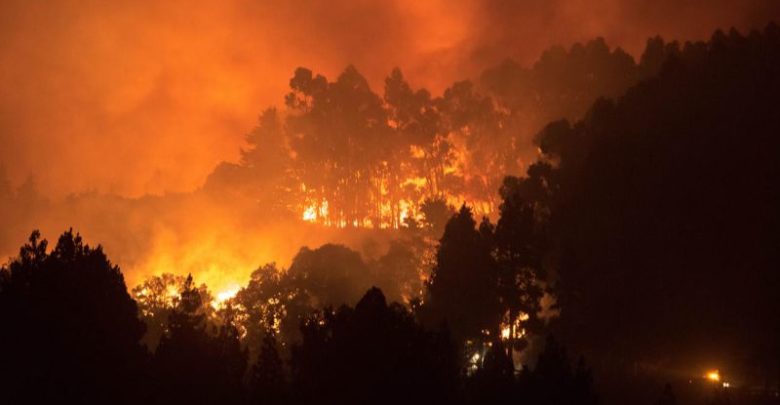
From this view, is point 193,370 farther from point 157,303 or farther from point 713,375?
point 157,303

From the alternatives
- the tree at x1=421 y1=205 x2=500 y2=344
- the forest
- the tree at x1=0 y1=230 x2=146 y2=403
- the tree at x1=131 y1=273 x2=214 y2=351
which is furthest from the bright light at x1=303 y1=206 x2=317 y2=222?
the tree at x1=0 y1=230 x2=146 y2=403

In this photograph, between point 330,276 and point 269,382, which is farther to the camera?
point 330,276

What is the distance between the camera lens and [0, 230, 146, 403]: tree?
20641 mm

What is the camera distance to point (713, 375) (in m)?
35.3

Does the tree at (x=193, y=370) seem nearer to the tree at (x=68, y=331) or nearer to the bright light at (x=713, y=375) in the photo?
the tree at (x=68, y=331)

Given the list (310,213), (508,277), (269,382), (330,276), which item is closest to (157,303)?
(330,276)

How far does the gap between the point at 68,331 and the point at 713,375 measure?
86.8 ft

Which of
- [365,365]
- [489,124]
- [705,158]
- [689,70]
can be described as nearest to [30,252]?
[365,365]

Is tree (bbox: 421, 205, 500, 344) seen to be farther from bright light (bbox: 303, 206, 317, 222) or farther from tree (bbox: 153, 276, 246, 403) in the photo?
bright light (bbox: 303, 206, 317, 222)

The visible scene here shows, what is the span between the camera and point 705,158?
3972 cm

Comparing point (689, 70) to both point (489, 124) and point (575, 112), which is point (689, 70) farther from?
point (489, 124)

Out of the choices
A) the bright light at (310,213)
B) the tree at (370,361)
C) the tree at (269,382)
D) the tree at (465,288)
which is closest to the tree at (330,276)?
the tree at (465,288)

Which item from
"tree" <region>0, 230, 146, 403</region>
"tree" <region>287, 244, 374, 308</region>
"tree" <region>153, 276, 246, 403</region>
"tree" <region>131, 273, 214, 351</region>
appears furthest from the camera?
"tree" <region>287, 244, 374, 308</region>

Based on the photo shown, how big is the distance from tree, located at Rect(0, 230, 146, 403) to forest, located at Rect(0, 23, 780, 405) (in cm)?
5
